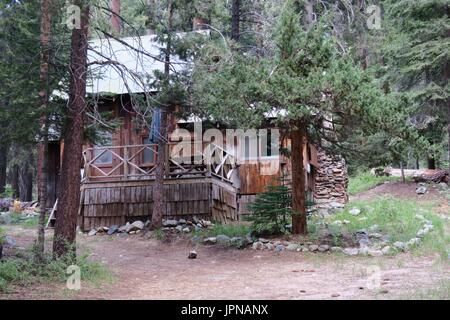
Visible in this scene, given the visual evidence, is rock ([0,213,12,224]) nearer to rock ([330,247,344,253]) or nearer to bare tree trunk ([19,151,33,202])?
bare tree trunk ([19,151,33,202])

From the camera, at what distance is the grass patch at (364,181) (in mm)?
22312

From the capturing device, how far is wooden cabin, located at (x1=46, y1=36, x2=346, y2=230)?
15008 millimetres

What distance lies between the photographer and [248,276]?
8570 millimetres

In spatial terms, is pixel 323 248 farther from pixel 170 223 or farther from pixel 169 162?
pixel 169 162

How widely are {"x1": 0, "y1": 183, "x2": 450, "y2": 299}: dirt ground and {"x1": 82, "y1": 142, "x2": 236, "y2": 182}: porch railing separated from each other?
10.9 feet

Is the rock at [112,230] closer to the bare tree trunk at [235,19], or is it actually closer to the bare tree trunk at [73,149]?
the bare tree trunk at [73,149]

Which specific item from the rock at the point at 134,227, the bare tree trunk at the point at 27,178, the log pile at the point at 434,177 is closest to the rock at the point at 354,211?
the log pile at the point at 434,177

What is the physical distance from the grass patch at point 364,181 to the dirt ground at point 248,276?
12.3m

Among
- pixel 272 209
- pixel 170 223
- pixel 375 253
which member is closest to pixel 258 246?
pixel 272 209

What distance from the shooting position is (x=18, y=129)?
976 centimetres

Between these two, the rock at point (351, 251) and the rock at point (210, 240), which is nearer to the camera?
the rock at point (351, 251)

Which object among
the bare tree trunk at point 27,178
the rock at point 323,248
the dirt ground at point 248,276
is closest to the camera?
the dirt ground at point 248,276

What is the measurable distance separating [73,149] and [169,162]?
6622 mm

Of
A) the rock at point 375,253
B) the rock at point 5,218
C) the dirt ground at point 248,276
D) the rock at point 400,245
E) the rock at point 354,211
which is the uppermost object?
the rock at point 354,211
